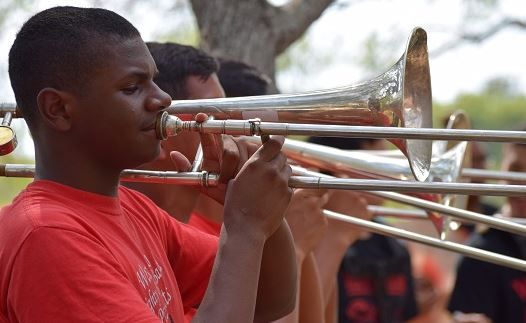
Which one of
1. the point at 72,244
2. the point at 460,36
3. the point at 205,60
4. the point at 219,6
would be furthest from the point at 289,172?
the point at 460,36

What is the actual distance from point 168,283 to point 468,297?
3.41 metres

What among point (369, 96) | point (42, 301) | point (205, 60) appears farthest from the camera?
point (205, 60)

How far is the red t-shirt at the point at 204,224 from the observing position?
368cm

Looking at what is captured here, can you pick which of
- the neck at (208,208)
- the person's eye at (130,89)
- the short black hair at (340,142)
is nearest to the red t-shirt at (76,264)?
the person's eye at (130,89)

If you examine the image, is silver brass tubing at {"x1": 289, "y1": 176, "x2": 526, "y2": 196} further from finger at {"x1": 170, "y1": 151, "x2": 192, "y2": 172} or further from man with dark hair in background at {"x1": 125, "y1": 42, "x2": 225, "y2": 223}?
man with dark hair in background at {"x1": 125, "y1": 42, "x2": 225, "y2": 223}

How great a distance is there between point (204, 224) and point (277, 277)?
914 millimetres

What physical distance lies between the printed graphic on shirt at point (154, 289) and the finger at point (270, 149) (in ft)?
1.05

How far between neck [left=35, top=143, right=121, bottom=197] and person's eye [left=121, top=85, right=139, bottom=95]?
0.51 feet

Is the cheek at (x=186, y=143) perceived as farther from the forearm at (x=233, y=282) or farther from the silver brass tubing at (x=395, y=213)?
the silver brass tubing at (x=395, y=213)

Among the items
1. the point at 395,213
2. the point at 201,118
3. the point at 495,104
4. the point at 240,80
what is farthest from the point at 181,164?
the point at 495,104

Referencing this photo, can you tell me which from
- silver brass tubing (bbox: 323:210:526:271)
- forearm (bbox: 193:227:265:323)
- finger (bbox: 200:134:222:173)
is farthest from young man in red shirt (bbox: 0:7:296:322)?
silver brass tubing (bbox: 323:210:526:271)

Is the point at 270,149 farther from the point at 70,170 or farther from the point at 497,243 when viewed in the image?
the point at 497,243

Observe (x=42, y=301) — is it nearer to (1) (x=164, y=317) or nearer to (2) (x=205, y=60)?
(1) (x=164, y=317)

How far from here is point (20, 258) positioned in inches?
84.1
